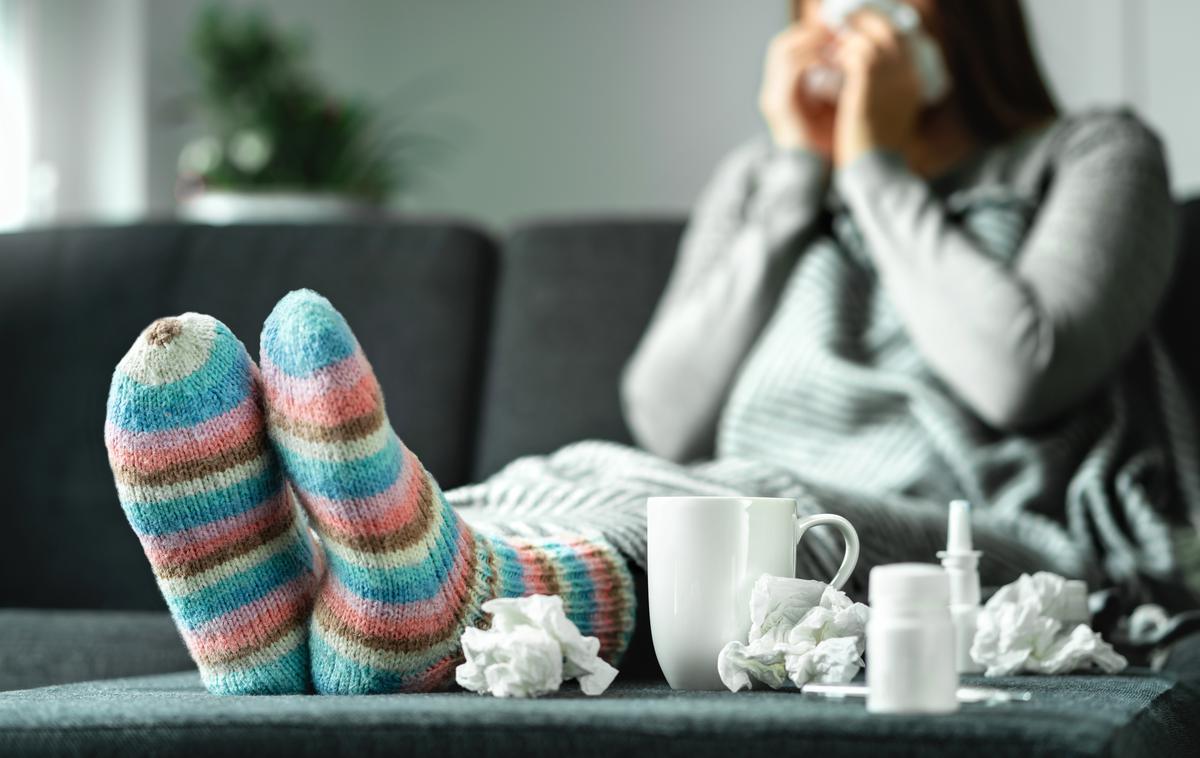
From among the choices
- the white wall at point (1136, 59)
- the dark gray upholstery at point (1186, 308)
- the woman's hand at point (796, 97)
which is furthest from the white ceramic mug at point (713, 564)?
the white wall at point (1136, 59)

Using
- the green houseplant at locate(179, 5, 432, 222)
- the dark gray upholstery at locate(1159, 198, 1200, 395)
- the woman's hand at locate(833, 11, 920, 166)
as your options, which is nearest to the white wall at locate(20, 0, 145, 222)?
the green houseplant at locate(179, 5, 432, 222)

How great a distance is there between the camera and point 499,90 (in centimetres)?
318

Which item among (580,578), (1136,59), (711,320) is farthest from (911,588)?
(1136,59)

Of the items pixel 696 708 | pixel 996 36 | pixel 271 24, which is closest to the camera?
pixel 696 708

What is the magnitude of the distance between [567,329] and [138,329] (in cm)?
48

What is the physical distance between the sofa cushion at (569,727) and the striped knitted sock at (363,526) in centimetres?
6

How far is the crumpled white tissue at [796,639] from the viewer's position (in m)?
0.68

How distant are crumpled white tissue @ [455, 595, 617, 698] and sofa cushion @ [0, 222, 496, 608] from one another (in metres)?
0.87

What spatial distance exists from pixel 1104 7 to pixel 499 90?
1.27 metres

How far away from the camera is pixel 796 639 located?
27.2 inches

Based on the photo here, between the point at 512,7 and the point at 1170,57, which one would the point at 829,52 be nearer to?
the point at 1170,57

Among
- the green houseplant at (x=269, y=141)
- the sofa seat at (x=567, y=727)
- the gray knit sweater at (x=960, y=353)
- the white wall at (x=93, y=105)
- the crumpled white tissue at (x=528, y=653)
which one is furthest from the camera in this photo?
the white wall at (x=93, y=105)

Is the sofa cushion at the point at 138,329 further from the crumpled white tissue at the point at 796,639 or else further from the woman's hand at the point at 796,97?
the crumpled white tissue at the point at 796,639

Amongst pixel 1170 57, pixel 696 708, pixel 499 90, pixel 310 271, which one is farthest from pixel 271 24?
pixel 696 708
